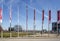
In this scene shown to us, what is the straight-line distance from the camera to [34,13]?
146 ft

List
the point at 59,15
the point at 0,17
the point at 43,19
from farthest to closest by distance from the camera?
the point at 43,19
the point at 59,15
the point at 0,17

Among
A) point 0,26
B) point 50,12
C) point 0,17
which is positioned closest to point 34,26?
point 50,12

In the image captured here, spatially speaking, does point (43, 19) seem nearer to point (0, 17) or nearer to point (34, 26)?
point (34, 26)

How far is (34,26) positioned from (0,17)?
45.0 ft

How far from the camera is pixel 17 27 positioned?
1809 inches

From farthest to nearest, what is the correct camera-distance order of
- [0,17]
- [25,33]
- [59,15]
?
[25,33]
[59,15]
[0,17]

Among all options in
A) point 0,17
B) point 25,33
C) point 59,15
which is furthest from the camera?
point 25,33

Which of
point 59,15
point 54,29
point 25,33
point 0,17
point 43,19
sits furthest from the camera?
point 54,29

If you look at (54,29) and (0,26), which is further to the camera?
(54,29)

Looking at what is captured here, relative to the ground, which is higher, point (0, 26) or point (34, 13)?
point (34, 13)

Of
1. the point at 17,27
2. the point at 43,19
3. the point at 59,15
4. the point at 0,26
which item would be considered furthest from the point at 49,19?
the point at 0,26

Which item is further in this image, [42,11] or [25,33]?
[25,33]

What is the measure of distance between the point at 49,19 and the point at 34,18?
3.55 metres

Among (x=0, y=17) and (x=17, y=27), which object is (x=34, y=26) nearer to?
(x=17, y=27)
